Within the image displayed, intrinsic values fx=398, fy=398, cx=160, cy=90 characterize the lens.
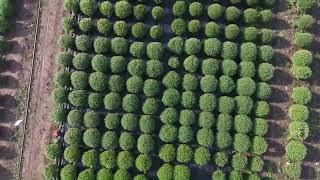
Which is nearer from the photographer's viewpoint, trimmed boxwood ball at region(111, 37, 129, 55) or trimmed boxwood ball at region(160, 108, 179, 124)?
trimmed boxwood ball at region(160, 108, 179, 124)

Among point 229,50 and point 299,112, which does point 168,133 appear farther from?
point 299,112

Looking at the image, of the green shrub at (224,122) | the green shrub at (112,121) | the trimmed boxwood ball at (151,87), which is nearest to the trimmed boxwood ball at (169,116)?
the trimmed boxwood ball at (151,87)

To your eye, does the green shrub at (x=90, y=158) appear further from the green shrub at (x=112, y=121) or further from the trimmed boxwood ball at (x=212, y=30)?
the trimmed boxwood ball at (x=212, y=30)

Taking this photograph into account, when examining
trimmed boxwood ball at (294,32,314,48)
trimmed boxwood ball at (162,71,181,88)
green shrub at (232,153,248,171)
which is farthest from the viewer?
trimmed boxwood ball at (294,32,314,48)

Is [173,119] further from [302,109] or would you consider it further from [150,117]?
[302,109]

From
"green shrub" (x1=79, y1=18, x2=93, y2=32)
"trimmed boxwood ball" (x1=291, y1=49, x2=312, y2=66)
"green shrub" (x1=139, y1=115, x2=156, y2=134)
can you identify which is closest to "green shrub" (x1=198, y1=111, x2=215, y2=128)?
"green shrub" (x1=139, y1=115, x2=156, y2=134)

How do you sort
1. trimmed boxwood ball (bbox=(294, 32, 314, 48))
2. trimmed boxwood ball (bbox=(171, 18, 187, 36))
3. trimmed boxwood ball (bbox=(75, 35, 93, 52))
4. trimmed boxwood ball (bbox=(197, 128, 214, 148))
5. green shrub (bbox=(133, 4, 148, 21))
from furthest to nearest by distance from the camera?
trimmed boxwood ball (bbox=(294, 32, 314, 48)), green shrub (bbox=(133, 4, 148, 21)), trimmed boxwood ball (bbox=(171, 18, 187, 36)), trimmed boxwood ball (bbox=(75, 35, 93, 52)), trimmed boxwood ball (bbox=(197, 128, 214, 148))

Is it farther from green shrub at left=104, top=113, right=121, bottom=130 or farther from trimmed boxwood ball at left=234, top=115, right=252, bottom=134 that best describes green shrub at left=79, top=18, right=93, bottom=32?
trimmed boxwood ball at left=234, top=115, right=252, bottom=134

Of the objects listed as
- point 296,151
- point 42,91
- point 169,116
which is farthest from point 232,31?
point 42,91
